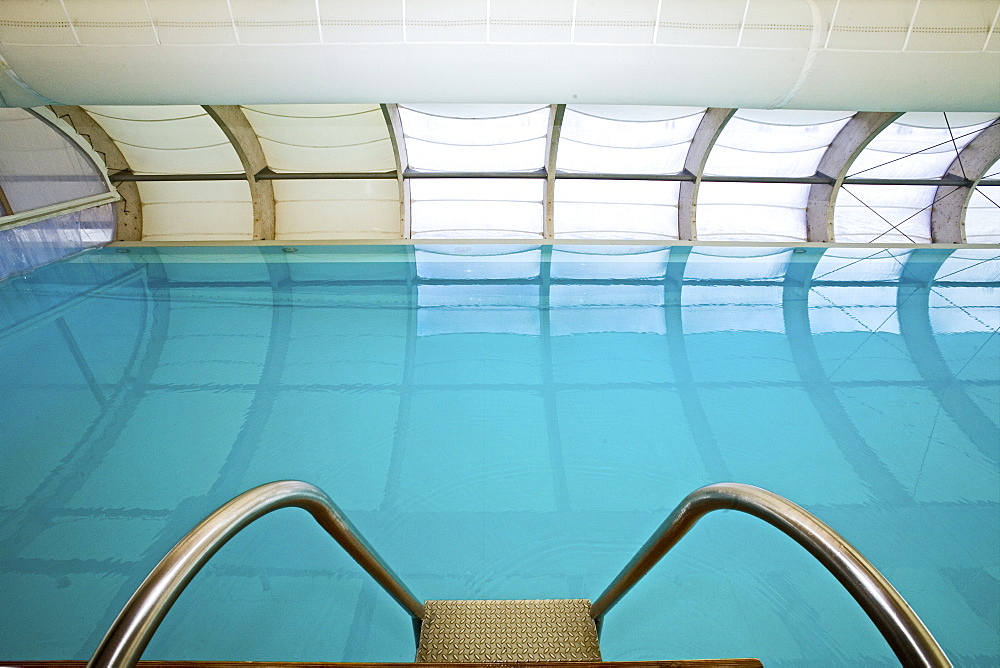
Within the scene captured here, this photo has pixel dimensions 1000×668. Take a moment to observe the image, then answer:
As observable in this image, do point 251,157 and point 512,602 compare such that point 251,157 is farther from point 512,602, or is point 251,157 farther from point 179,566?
point 179,566

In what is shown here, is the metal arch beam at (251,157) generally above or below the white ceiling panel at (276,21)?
below

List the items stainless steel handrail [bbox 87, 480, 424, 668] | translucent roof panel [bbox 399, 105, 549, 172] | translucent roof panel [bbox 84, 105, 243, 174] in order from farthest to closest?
translucent roof panel [bbox 84, 105, 243, 174] → translucent roof panel [bbox 399, 105, 549, 172] → stainless steel handrail [bbox 87, 480, 424, 668]

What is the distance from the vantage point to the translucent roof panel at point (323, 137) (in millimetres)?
11922

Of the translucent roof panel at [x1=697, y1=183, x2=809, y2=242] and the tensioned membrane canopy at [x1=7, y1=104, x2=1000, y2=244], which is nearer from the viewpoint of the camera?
the tensioned membrane canopy at [x1=7, y1=104, x2=1000, y2=244]

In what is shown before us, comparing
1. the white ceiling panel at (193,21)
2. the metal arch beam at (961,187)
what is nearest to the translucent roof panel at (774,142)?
the metal arch beam at (961,187)

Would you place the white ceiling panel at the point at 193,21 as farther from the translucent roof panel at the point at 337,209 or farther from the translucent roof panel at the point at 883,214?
the translucent roof panel at the point at 883,214

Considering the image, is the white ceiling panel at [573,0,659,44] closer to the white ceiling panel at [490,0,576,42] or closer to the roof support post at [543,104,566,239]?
the white ceiling panel at [490,0,576,42]

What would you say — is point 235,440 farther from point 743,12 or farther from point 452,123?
point 452,123

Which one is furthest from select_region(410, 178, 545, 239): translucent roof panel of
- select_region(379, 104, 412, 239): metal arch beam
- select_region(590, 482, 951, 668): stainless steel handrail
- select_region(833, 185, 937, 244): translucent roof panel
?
select_region(590, 482, 951, 668): stainless steel handrail

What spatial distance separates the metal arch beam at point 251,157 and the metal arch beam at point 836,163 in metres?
13.7

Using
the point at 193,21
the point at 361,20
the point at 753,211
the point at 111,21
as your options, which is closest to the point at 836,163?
the point at 753,211

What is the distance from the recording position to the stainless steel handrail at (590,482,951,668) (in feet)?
3.51

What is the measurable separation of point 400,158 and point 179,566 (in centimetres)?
1257

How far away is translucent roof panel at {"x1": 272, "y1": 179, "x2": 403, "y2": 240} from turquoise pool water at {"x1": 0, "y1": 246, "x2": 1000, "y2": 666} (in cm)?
580
